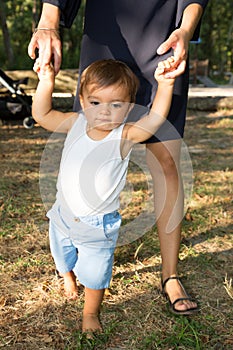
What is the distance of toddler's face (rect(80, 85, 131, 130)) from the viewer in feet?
6.24

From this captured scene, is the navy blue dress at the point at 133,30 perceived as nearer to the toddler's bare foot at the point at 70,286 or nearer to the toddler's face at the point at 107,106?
the toddler's face at the point at 107,106

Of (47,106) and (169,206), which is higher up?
(47,106)

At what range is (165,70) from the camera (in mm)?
1817

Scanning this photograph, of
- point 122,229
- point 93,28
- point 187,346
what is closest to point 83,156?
point 93,28

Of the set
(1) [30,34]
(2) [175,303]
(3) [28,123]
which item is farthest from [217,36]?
(2) [175,303]

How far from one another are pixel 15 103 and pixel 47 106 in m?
4.41

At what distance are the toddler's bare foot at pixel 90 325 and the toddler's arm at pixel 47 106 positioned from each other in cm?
81

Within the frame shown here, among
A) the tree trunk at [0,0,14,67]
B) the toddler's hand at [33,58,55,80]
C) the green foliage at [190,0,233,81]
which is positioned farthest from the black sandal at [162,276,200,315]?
the green foliage at [190,0,233,81]

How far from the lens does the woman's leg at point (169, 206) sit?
235 cm

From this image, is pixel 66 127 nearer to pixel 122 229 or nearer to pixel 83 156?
pixel 83 156

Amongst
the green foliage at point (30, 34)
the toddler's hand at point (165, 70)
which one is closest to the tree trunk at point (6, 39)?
the green foliage at point (30, 34)

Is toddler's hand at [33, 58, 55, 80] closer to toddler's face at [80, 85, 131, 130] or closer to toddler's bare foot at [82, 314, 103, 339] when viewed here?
toddler's face at [80, 85, 131, 130]

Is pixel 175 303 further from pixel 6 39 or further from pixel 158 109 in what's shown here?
pixel 6 39

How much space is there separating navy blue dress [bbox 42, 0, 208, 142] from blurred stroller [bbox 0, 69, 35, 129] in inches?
160
